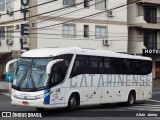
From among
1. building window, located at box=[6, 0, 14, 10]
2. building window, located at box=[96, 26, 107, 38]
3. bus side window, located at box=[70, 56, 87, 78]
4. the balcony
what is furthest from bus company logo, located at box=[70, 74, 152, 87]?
the balcony

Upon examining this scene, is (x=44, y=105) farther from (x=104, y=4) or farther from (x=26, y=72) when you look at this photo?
(x=104, y=4)

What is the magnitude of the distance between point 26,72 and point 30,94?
111cm

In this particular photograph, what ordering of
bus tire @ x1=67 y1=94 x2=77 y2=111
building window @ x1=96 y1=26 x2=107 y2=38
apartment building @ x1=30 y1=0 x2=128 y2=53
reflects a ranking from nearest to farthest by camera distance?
bus tire @ x1=67 y1=94 x2=77 y2=111 → apartment building @ x1=30 y1=0 x2=128 y2=53 → building window @ x1=96 y1=26 x2=107 y2=38

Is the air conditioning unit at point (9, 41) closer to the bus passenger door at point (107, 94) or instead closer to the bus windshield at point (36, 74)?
the bus passenger door at point (107, 94)

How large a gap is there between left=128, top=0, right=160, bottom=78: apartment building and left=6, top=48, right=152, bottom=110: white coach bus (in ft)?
75.2

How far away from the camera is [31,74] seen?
59.3 feet

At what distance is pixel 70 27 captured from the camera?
136ft

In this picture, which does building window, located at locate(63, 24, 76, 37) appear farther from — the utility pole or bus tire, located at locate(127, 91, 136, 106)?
bus tire, located at locate(127, 91, 136, 106)

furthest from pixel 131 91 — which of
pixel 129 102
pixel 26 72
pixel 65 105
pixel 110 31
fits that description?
pixel 110 31

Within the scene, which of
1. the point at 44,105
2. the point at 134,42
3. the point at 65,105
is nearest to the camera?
Answer: the point at 44,105

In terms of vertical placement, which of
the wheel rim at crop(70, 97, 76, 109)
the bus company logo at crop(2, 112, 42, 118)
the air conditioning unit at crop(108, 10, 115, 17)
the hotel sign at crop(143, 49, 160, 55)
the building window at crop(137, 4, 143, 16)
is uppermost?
the building window at crop(137, 4, 143, 16)

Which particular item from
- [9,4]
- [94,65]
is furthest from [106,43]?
[94,65]

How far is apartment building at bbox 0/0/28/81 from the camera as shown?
4131cm

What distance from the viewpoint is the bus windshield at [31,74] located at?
1788cm
